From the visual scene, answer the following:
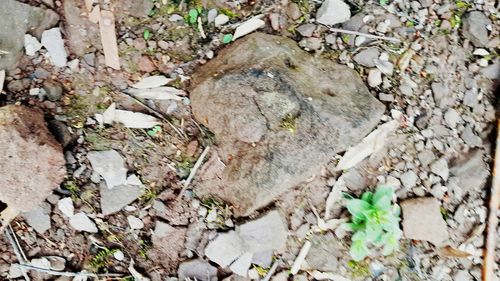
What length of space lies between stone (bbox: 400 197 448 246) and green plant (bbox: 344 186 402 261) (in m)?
0.04

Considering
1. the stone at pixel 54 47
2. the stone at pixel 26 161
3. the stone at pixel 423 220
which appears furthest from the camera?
the stone at pixel 54 47

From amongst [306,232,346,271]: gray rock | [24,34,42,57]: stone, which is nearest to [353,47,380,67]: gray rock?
[306,232,346,271]: gray rock

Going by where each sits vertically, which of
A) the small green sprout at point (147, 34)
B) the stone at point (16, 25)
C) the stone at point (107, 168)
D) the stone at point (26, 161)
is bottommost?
the stone at point (107, 168)

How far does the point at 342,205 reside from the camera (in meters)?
2.54

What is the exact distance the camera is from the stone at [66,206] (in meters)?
2.51

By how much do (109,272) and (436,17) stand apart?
5.76ft

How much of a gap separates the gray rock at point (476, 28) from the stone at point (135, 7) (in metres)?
1.36

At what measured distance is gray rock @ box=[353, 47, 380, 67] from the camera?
2596 millimetres

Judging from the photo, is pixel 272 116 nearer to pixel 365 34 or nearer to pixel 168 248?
pixel 365 34

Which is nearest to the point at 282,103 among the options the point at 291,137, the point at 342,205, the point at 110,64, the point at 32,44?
the point at 291,137

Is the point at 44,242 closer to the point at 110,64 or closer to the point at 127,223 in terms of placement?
the point at 127,223

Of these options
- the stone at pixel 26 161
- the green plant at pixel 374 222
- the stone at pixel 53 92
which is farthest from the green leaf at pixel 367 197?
the stone at pixel 53 92

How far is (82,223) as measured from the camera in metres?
2.52

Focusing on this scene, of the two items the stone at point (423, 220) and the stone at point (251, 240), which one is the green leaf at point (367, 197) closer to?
the stone at point (423, 220)
